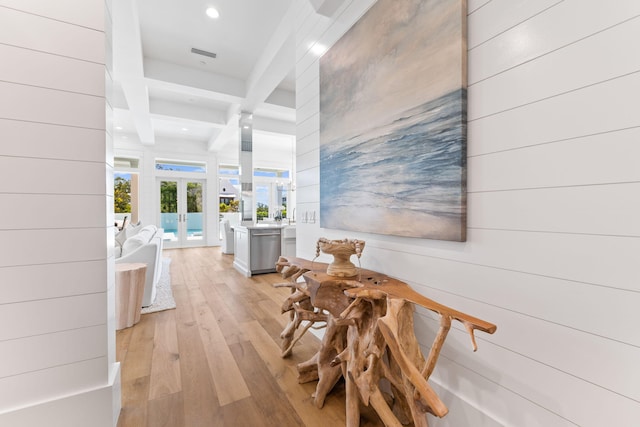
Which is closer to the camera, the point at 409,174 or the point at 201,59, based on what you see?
the point at 409,174

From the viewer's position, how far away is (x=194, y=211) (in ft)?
29.6

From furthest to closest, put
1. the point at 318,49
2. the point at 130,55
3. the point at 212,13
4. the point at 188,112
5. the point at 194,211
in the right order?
the point at 194,211
the point at 188,112
the point at 130,55
the point at 212,13
the point at 318,49

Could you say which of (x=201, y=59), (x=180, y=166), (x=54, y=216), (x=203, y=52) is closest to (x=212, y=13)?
(x=203, y=52)

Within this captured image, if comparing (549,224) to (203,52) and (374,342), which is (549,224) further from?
(203,52)

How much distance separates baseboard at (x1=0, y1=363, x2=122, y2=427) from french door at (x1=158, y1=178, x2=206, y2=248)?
7878 mm

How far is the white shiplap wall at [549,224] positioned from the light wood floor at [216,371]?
96cm

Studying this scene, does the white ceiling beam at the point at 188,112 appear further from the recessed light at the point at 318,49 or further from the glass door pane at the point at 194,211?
the recessed light at the point at 318,49

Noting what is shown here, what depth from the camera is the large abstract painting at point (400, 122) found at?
4.29ft

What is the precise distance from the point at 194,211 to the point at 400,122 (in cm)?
877

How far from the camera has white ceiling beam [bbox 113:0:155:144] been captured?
2751 millimetres

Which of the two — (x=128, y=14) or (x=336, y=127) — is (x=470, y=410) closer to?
(x=336, y=127)

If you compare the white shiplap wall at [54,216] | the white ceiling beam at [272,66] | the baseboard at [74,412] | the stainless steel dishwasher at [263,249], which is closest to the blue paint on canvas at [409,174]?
the white shiplap wall at [54,216]

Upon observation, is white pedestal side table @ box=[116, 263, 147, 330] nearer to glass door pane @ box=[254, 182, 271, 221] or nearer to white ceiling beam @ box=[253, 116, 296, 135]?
white ceiling beam @ box=[253, 116, 296, 135]

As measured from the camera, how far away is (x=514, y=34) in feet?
3.64
